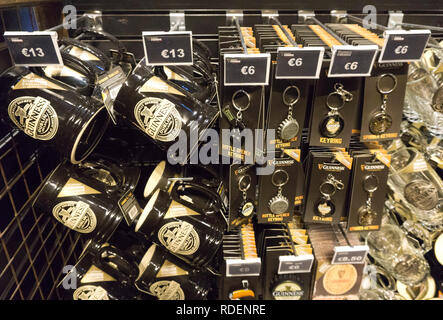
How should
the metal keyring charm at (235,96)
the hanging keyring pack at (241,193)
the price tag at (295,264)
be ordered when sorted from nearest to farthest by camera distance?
the metal keyring charm at (235,96) < the hanging keyring pack at (241,193) < the price tag at (295,264)

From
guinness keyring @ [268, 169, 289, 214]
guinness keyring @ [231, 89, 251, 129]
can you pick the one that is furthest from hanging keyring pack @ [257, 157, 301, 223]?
guinness keyring @ [231, 89, 251, 129]

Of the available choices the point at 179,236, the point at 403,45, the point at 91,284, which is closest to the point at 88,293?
the point at 91,284

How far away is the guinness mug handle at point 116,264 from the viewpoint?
117cm

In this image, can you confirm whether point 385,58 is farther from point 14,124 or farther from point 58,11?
point 58,11

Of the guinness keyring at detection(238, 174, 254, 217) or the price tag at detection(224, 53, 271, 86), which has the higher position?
the price tag at detection(224, 53, 271, 86)

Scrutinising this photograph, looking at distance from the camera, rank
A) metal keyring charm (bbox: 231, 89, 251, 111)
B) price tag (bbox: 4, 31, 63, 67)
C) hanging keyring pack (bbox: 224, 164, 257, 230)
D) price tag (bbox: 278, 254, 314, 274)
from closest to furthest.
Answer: price tag (bbox: 4, 31, 63, 67) < metal keyring charm (bbox: 231, 89, 251, 111) < hanging keyring pack (bbox: 224, 164, 257, 230) < price tag (bbox: 278, 254, 314, 274)

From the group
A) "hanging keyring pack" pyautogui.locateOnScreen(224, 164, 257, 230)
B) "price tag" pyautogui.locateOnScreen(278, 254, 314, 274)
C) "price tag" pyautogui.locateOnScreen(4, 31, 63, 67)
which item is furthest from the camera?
"price tag" pyautogui.locateOnScreen(278, 254, 314, 274)

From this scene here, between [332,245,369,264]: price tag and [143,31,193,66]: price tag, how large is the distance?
2.95 ft

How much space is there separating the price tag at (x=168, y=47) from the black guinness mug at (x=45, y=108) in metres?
0.23

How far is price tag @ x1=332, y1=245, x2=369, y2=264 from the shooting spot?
126cm

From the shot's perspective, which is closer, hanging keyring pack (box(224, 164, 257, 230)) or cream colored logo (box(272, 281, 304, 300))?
hanging keyring pack (box(224, 164, 257, 230))

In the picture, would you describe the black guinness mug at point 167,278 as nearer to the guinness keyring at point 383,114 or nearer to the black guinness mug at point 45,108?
the black guinness mug at point 45,108

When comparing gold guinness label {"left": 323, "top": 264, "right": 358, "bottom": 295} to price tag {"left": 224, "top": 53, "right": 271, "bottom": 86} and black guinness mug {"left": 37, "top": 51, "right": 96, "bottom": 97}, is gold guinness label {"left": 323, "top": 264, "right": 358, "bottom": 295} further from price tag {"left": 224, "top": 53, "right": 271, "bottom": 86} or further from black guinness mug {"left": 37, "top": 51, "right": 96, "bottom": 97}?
black guinness mug {"left": 37, "top": 51, "right": 96, "bottom": 97}

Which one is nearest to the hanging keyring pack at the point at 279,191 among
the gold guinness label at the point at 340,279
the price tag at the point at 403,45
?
the gold guinness label at the point at 340,279
